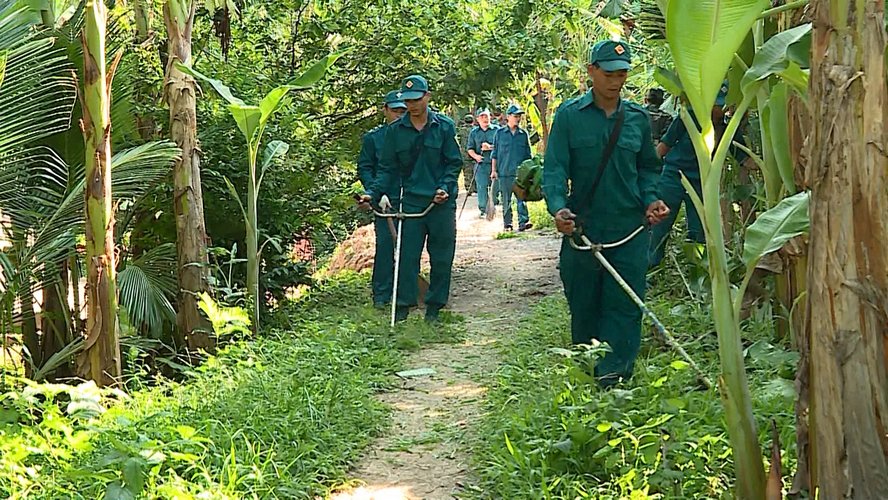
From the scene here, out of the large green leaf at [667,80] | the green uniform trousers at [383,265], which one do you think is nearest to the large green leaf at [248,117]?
the green uniform trousers at [383,265]

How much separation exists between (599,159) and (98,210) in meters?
3.04

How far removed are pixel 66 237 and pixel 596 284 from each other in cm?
382

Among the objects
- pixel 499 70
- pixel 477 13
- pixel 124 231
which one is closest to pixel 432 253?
pixel 124 231

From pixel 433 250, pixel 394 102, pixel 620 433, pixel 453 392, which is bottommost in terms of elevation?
pixel 453 392

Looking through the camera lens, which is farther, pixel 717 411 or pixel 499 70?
pixel 499 70

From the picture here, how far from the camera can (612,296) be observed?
199 inches

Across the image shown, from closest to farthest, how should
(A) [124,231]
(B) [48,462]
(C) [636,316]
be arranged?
(B) [48,462] → (C) [636,316] → (A) [124,231]

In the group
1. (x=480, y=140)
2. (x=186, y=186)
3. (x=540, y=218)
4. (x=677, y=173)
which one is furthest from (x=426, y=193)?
(x=480, y=140)

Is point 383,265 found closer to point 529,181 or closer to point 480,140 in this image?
point 529,181

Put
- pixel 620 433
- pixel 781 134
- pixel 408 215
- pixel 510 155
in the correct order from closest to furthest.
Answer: pixel 781 134 → pixel 620 433 → pixel 408 215 → pixel 510 155

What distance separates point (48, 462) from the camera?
407cm

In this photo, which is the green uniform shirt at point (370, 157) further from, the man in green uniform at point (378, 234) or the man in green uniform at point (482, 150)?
the man in green uniform at point (482, 150)

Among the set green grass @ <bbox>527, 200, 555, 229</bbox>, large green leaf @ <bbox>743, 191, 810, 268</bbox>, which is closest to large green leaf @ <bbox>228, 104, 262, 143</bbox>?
large green leaf @ <bbox>743, 191, 810, 268</bbox>

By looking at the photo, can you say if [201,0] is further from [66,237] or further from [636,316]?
[636,316]
